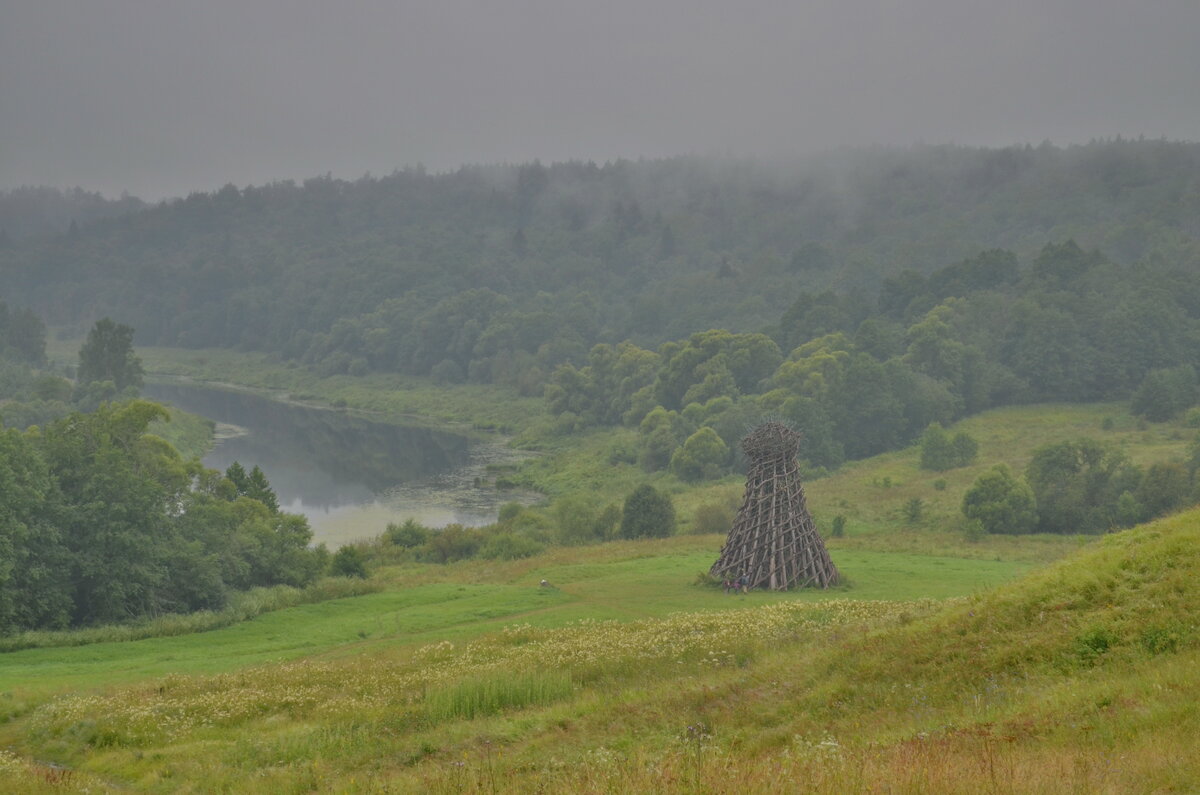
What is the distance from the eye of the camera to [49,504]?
111 ft

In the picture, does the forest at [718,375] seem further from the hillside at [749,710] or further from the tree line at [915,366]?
the hillside at [749,710]

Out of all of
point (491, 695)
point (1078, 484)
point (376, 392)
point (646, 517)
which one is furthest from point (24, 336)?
point (491, 695)

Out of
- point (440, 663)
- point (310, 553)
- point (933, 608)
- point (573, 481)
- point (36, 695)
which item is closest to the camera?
point (933, 608)

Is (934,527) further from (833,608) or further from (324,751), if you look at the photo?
(324,751)

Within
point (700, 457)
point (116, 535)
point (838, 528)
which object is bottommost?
point (838, 528)

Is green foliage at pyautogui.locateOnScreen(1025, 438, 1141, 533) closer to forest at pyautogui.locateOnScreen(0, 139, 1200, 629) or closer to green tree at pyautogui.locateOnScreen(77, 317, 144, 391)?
forest at pyautogui.locateOnScreen(0, 139, 1200, 629)

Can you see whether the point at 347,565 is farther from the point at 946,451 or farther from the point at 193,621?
the point at 946,451

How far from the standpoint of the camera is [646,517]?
54188 mm

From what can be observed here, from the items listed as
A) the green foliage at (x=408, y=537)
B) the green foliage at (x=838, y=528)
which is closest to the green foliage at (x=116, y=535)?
the green foliage at (x=408, y=537)

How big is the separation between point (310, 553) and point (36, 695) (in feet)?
80.2

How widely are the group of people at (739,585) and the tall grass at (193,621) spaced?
13478mm

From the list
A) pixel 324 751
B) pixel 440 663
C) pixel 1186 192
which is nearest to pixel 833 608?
pixel 440 663

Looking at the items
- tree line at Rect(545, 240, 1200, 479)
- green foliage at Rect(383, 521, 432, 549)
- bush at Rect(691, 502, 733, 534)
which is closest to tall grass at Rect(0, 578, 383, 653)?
green foliage at Rect(383, 521, 432, 549)

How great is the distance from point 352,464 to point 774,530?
62.5 meters
